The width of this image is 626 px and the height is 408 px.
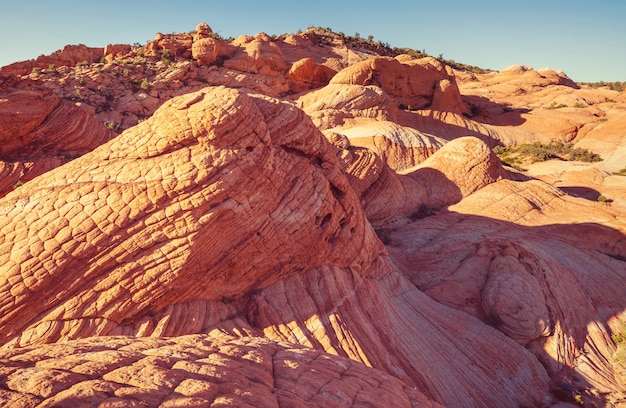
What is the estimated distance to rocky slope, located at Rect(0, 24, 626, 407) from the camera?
451 cm

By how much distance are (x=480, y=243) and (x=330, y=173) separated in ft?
21.0

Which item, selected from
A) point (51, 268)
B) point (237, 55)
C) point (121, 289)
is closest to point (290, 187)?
point (121, 289)

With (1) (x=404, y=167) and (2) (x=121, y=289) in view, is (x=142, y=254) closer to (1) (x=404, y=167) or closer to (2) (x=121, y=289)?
(2) (x=121, y=289)

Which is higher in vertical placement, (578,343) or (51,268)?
(51,268)

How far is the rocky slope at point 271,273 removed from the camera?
14.8 feet

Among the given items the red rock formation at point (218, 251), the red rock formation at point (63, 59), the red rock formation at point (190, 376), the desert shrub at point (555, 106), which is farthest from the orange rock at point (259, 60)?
the red rock formation at point (190, 376)

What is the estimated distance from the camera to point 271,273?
7844mm

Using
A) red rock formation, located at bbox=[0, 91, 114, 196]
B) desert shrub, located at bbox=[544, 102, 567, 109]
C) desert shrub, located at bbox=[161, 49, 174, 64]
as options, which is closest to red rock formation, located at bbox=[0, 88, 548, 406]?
red rock formation, located at bbox=[0, 91, 114, 196]

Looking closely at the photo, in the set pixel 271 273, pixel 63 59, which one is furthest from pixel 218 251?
pixel 63 59

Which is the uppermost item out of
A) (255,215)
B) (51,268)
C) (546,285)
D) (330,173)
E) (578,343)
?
(330,173)

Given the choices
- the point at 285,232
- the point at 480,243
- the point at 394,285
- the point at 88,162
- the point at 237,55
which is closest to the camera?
the point at 88,162

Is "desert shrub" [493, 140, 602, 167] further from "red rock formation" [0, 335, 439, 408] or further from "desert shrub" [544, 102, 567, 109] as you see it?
"red rock formation" [0, 335, 439, 408]

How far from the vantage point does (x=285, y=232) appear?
A: 781cm

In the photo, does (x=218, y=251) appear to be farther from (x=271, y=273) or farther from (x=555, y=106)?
(x=555, y=106)
